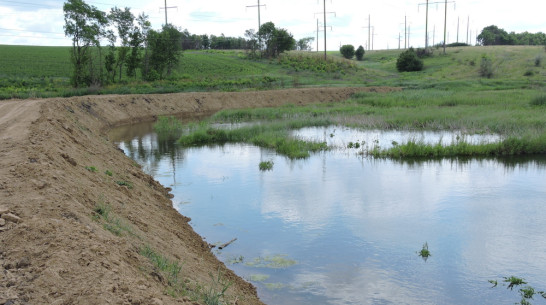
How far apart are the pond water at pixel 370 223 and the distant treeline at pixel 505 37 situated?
370 ft

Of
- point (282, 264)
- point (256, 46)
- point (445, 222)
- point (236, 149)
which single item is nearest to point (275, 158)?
point (236, 149)

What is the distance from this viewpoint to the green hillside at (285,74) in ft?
142

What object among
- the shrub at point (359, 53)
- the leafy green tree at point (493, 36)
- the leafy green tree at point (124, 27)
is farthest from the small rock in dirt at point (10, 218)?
the leafy green tree at point (493, 36)

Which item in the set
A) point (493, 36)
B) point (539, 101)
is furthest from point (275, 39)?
point (493, 36)

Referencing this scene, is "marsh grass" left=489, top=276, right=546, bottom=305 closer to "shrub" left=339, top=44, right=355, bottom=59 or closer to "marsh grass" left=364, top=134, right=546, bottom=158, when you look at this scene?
"marsh grass" left=364, top=134, right=546, bottom=158

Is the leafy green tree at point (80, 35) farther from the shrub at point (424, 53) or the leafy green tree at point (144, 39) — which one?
the shrub at point (424, 53)

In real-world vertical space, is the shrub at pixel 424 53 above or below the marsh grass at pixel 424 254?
above

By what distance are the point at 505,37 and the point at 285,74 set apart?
263 ft

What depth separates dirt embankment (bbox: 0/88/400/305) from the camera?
438 cm

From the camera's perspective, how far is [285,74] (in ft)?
207

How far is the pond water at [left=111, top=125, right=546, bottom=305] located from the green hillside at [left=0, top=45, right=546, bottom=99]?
24.2 m

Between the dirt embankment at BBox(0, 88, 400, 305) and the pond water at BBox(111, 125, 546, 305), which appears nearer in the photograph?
the dirt embankment at BBox(0, 88, 400, 305)

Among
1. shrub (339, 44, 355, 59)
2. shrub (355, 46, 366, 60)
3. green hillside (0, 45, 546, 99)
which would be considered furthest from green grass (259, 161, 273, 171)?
shrub (355, 46, 366, 60)

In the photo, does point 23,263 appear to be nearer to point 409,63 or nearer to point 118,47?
point 118,47
